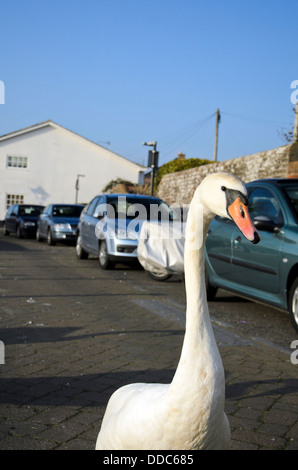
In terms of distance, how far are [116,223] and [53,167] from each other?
28.6 m

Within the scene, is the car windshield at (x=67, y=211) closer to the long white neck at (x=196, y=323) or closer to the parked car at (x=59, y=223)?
the parked car at (x=59, y=223)

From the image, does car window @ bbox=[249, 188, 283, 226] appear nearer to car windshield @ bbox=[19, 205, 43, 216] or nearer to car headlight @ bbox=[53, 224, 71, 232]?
car headlight @ bbox=[53, 224, 71, 232]

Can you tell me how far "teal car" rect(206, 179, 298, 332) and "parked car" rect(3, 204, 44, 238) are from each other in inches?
666

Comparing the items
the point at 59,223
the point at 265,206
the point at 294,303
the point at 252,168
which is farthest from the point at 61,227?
the point at 294,303

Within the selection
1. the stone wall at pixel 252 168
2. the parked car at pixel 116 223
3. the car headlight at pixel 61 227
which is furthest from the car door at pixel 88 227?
the car headlight at pixel 61 227

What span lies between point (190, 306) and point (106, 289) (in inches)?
287

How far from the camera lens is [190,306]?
2205 mm

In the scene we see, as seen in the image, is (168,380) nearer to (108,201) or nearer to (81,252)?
(108,201)

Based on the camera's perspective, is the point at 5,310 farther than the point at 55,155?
No

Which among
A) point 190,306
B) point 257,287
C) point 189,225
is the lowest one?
point 257,287

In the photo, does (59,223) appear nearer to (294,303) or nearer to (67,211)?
(67,211)

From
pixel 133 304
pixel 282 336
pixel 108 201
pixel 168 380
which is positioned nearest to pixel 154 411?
pixel 168 380

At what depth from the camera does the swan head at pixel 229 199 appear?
2.03 meters

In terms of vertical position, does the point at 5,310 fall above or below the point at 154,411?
below
